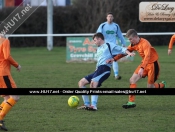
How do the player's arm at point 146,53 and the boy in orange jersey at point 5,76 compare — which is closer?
the boy in orange jersey at point 5,76

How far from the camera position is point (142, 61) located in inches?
396

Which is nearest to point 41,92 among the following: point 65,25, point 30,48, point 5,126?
point 5,126

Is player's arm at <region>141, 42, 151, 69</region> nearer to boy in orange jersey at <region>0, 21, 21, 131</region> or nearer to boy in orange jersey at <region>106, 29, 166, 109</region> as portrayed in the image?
boy in orange jersey at <region>106, 29, 166, 109</region>

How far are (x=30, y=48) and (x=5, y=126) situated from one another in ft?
78.9

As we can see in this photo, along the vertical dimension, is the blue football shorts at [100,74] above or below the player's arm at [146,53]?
below

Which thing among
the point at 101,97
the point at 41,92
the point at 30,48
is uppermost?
the point at 41,92

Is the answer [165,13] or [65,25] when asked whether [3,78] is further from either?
[65,25]

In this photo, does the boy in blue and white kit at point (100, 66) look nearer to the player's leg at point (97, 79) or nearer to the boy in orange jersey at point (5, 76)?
the player's leg at point (97, 79)

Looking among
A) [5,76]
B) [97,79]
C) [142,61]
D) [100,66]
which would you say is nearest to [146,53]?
[142,61]

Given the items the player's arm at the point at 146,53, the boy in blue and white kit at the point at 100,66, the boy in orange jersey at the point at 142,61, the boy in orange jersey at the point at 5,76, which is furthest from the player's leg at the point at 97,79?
the boy in orange jersey at the point at 5,76

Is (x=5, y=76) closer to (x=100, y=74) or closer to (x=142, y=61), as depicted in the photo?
(x=100, y=74)

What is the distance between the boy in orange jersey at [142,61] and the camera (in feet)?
32.3

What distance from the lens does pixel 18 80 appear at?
14797 millimetres

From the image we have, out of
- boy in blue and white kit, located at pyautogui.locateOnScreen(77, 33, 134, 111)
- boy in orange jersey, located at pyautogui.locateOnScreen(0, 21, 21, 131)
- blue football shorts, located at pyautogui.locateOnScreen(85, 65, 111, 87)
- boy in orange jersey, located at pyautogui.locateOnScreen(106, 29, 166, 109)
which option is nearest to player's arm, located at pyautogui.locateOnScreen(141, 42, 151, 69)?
boy in orange jersey, located at pyautogui.locateOnScreen(106, 29, 166, 109)
